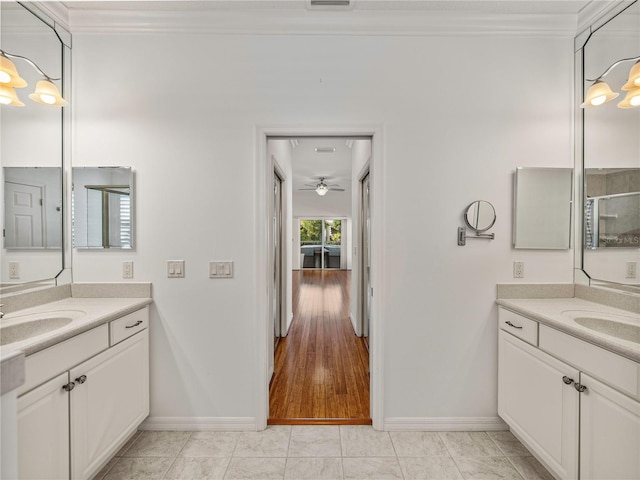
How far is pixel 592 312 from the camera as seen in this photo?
72.1 inches

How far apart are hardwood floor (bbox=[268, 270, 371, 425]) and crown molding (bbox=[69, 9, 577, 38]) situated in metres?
2.68

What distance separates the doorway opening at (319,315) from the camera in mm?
2471

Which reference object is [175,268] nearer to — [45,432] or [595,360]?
[45,432]

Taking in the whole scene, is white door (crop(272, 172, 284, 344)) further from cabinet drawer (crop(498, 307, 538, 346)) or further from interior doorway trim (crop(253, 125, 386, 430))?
cabinet drawer (crop(498, 307, 538, 346))

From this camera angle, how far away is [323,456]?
1.90 m

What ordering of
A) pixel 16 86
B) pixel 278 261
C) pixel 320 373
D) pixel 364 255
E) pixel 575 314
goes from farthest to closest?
pixel 364 255 → pixel 278 261 → pixel 320 373 → pixel 575 314 → pixel 16 86

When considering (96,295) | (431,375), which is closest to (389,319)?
(431,375)

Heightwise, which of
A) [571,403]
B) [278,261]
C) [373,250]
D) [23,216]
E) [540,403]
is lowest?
[540,403]

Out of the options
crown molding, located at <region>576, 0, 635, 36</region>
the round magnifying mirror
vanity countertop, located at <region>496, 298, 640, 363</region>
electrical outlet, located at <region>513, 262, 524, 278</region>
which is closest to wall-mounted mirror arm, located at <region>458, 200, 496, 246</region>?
the round magnifying mirror

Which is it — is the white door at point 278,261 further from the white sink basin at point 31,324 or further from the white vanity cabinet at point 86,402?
the white sink basin at point 31,324

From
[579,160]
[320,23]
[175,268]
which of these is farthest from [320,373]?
[320,23]

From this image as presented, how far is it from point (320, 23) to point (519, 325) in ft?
7.55

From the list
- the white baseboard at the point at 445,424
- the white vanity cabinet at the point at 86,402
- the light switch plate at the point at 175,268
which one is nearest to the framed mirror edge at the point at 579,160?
the white baseboard at the point at 445,424

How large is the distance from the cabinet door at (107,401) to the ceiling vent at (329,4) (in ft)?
7.81
